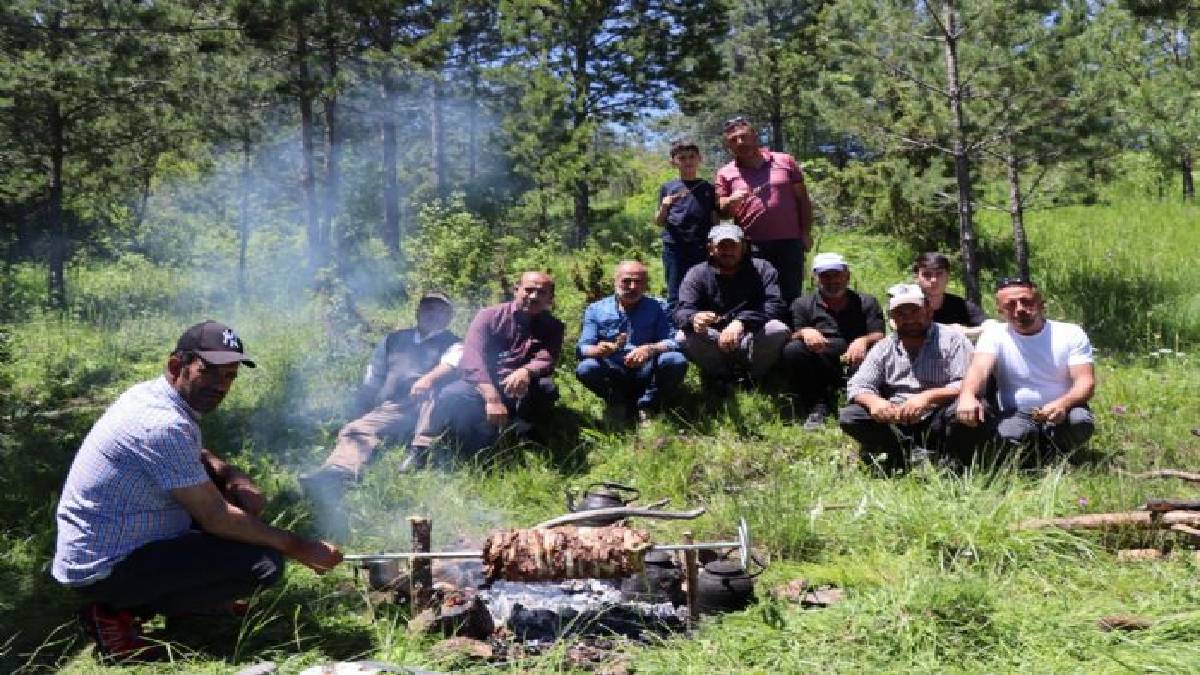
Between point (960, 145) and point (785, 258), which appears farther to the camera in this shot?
point (960, 145)

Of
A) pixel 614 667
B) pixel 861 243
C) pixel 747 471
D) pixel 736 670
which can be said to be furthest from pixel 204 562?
pixel 861 243

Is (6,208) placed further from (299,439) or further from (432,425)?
(432,425)

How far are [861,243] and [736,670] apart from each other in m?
9.41

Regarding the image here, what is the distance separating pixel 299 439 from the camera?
629cm

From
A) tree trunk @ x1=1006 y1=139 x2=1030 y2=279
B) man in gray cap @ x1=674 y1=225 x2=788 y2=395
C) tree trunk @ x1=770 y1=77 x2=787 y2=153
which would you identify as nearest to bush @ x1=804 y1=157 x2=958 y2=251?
tree trunk @ x1=1006 y1=139 x2=1030 y2=279

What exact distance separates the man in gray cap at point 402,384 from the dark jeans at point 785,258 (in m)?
2.44

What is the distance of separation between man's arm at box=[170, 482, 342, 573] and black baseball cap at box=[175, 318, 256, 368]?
505 millimetres

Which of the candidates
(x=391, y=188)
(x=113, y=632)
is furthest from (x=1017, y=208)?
Answer: (x=391, y=188)

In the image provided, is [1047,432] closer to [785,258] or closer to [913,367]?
[913,367]

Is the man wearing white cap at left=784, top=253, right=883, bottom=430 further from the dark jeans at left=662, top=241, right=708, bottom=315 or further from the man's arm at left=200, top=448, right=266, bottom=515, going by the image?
the man's arm at left=200, top=448, right=266, bottom=515

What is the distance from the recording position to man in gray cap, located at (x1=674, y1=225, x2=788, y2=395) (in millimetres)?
6109

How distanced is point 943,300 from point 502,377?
125 inches

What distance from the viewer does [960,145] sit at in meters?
7.77

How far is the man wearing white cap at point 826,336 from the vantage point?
6.00m
